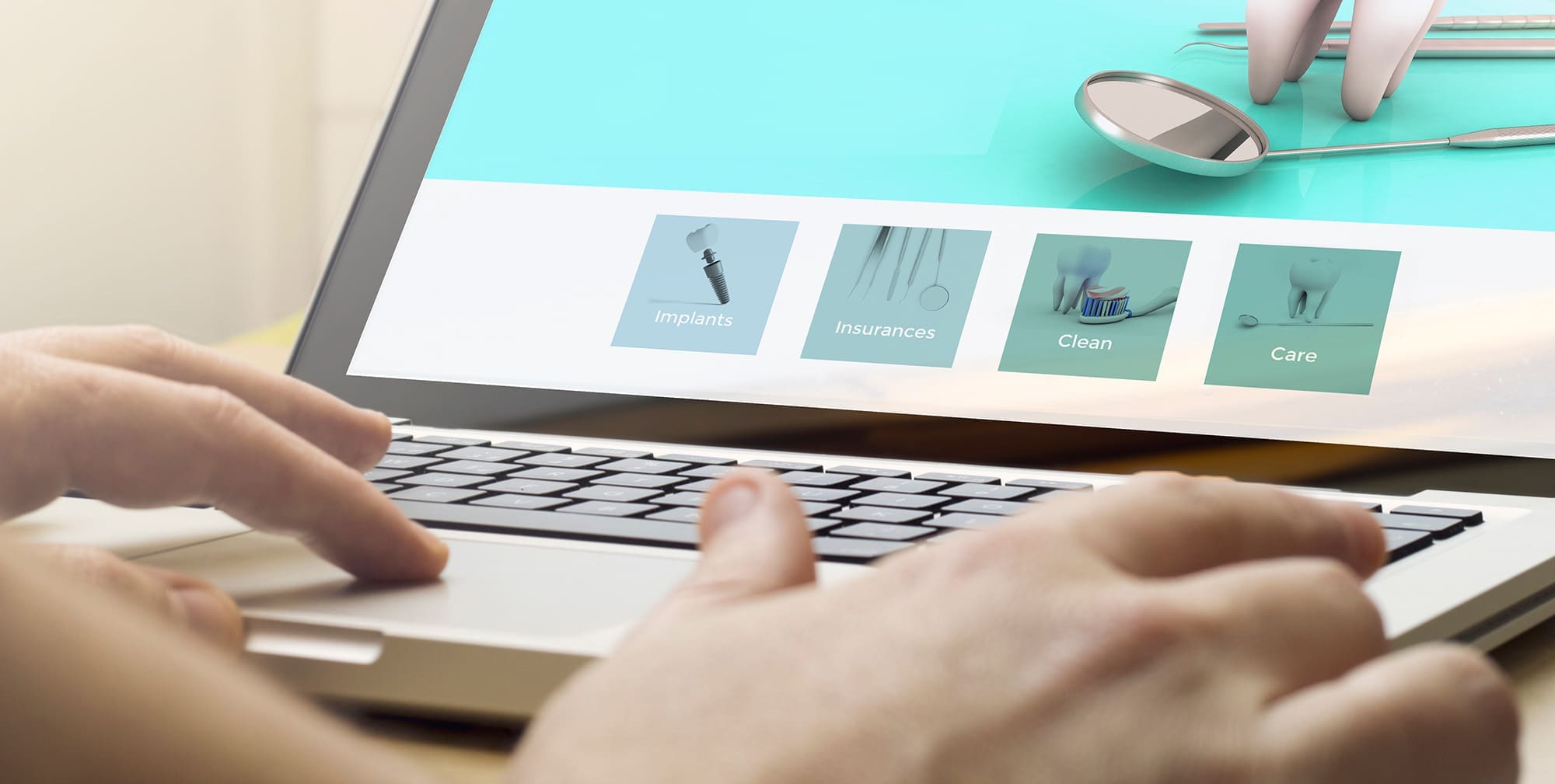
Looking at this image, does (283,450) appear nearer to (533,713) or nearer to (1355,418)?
(533,713)

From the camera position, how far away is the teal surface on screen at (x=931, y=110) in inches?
20.4

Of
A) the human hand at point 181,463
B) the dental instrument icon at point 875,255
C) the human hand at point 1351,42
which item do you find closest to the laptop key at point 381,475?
the human hand at point 181,463

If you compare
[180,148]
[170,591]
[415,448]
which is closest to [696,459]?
[415,448]

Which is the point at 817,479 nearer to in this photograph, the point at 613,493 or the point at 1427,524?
the point at 613,493

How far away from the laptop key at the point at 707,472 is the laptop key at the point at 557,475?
0.03 meters

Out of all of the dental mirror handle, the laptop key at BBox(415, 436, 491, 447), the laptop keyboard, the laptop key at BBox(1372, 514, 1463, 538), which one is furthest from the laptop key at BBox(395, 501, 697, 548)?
the dental mirror handle

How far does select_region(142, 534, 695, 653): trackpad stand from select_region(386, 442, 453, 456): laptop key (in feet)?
0.36

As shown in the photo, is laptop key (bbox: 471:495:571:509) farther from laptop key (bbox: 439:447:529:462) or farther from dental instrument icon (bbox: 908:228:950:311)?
dental instrument icon (bbox: 908:228:950:311)

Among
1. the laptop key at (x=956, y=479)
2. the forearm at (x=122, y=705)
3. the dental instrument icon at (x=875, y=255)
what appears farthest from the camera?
the dental instrument icon at (x=875, y=255)

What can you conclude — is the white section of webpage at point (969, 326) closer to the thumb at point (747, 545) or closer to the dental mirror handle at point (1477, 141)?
the dental mirror handle at point (1477, 141)

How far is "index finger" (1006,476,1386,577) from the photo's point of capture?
A: 0.20m

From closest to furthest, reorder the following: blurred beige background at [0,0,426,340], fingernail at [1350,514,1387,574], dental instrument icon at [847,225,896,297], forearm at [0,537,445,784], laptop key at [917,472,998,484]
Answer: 1. forearm at [0,537,445,784]
2. fingernail at [1350,514,1387,574]
3. laptop key at [917,472,998,484]
4. dental instrument icon at [847,225,896,297]
5. blurred beige background at [0,0,426,340]

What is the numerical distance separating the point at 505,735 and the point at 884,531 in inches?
5.0

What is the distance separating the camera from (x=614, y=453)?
49 centimetres
